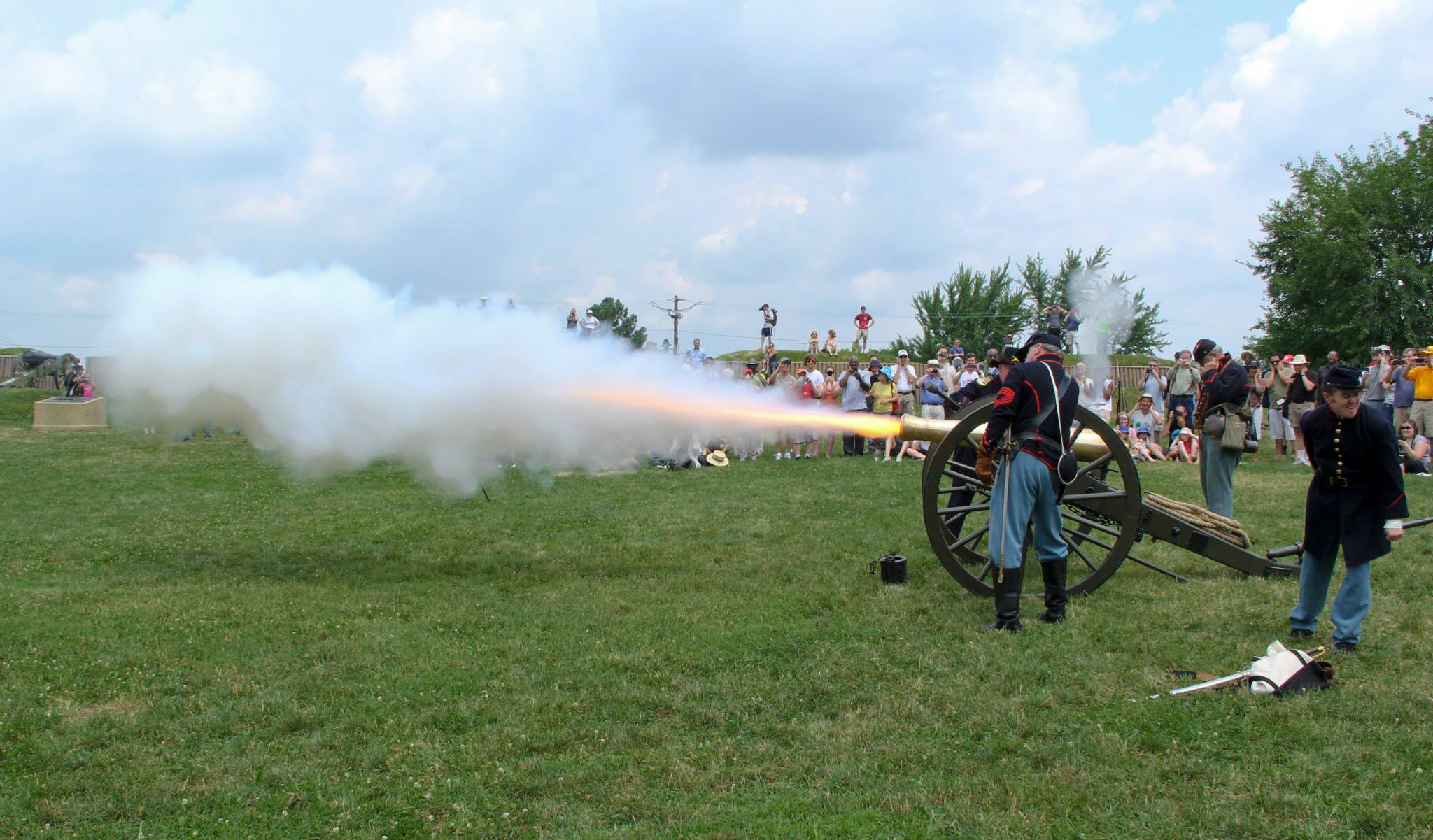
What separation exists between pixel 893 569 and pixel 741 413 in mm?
1697

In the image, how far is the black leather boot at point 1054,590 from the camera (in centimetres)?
629

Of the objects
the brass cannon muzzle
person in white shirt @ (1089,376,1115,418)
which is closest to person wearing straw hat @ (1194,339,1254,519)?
the brass cannon muzzle

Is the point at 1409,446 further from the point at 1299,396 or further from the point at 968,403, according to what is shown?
the point at 968,403

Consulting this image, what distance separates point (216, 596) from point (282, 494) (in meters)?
5.43

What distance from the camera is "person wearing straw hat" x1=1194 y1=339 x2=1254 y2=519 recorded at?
8445 millimetres

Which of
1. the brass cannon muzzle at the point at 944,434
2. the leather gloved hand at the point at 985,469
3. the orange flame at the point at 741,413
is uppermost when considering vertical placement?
the orange flame at the point at 741,413

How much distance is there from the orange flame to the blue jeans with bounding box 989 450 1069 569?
5.37ft

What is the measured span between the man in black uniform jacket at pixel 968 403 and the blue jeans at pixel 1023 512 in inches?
41.2

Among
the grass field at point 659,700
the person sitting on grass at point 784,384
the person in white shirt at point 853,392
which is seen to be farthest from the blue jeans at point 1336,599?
the person in white shirt at point 853,392

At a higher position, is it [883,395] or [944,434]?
[883,395]

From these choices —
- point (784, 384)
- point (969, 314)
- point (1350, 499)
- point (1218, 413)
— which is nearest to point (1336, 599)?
point (1350, 499)

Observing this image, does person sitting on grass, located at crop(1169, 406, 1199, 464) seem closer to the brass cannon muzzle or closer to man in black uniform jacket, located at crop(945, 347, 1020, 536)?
man in black uniform jacket, located at crop(945, 347, 1020, 536)

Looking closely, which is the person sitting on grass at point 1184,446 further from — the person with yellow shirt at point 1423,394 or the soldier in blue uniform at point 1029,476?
the soldier in blue uniform at point 1029,476

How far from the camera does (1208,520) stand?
7387 mm
